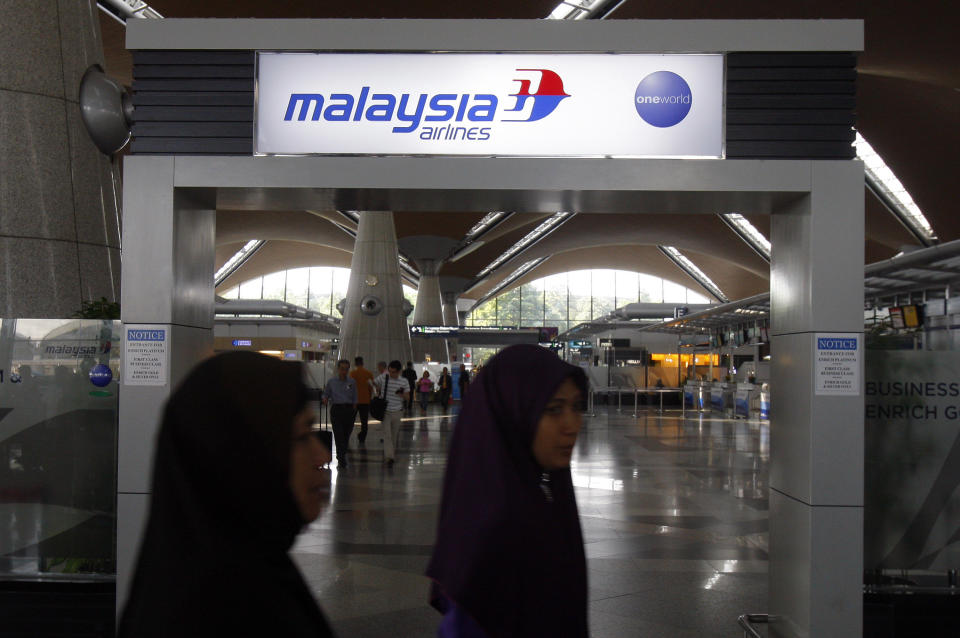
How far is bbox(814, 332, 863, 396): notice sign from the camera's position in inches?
201

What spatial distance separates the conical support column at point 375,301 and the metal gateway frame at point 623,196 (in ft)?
64.4

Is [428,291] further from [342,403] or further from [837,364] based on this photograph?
[837,364]

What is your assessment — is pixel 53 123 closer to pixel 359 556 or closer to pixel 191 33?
pixel 191 33

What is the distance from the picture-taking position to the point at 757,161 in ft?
16.8

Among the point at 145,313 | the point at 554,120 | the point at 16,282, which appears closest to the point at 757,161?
the point at 554,120

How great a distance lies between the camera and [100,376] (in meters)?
6.08

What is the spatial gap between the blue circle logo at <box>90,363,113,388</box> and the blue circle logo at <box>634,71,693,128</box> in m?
4.00

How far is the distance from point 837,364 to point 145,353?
13.6 ft

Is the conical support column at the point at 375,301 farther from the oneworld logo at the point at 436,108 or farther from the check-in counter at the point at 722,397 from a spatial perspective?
the oneworld logo at the point at 436,108

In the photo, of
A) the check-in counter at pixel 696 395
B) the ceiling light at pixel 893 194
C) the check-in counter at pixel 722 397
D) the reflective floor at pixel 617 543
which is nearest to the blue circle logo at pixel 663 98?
the reflective floor at pixel 617 543

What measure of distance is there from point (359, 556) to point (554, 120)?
4.39m

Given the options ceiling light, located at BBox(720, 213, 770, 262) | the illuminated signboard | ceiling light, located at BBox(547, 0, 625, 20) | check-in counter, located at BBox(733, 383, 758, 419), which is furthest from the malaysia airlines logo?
ceiling light, located at BBox(720, 213, 770, 262)

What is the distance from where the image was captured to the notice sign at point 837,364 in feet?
16.7

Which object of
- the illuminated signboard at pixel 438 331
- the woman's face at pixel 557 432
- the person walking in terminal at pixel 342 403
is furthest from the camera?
the illuminated signboard at pixel 438 331
